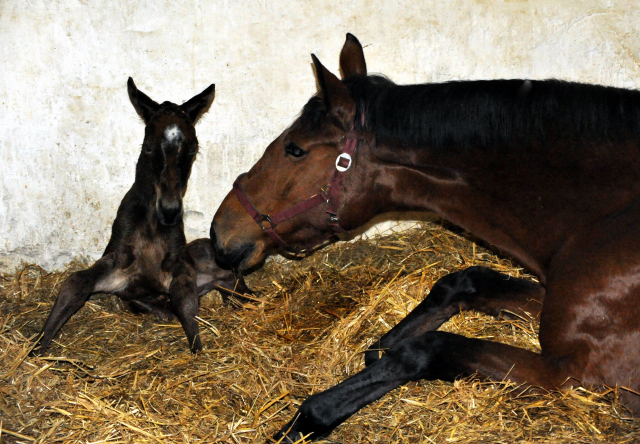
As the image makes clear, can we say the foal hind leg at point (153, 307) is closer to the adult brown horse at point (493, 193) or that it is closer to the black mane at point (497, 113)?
the adult brown horse at point (493, 193)

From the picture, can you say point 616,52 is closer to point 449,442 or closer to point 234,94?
point 234,94

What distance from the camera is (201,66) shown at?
4.27 meters

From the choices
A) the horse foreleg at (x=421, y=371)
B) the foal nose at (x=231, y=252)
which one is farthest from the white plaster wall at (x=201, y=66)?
the horse foreleg at (x=421, y=371)

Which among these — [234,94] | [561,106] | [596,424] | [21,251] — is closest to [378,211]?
[561,106]

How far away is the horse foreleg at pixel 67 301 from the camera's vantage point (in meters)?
3.44

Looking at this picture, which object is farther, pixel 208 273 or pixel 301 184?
pixel 208 273

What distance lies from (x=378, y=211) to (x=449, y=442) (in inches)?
43.8

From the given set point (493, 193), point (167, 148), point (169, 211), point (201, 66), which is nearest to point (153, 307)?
point (169, 211)

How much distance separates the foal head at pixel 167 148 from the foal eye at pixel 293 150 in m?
1.19

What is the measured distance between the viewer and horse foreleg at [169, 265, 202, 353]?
139 inches

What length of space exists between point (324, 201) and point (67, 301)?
1.83 meters

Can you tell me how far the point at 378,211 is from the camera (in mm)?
2906

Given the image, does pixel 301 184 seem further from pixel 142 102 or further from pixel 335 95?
pixel 142 102

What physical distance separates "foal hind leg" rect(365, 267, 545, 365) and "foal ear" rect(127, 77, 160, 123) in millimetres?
2178
